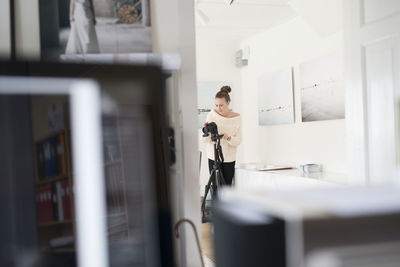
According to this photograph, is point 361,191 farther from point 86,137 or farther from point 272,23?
point 272,23

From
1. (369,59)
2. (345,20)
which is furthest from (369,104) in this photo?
(345,20)

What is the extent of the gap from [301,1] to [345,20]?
47.9 inches

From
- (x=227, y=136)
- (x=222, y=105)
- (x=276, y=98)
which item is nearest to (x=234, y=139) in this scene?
(x=227, y=136)

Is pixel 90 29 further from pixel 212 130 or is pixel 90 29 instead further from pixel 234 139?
pixel 234 139

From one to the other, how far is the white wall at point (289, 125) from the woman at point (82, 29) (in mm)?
2794

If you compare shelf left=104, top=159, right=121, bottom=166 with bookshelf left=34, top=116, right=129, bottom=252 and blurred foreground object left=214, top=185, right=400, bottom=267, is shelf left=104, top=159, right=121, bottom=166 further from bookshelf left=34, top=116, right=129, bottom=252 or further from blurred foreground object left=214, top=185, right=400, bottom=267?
blurred foreground object left=214, top=185, right=400, bottom=267

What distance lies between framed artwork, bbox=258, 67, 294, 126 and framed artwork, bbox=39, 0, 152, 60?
3.31m

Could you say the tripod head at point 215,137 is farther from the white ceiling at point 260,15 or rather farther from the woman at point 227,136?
the white ceiling at point 260,15

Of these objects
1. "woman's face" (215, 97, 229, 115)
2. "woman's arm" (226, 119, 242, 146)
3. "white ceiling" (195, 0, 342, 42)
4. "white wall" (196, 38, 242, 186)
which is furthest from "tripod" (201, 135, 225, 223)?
"white wall" (196, 38, 242, 186)

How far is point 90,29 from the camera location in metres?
1.11

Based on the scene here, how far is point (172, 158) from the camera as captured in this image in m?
1.06

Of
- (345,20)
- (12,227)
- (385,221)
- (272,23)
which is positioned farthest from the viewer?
(272,23)

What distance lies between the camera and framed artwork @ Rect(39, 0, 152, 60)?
1101 mm

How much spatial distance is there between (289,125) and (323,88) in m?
0.79
